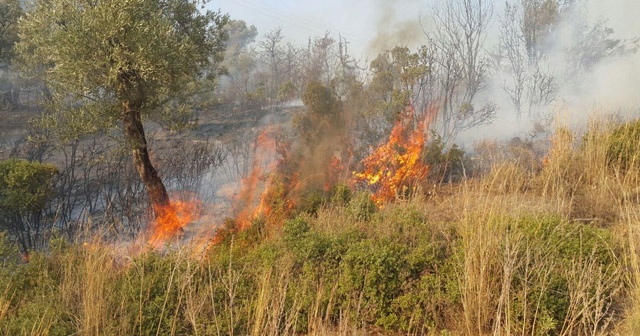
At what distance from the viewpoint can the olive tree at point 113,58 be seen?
6387 mm

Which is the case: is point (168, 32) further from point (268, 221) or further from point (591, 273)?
point (591, 273)

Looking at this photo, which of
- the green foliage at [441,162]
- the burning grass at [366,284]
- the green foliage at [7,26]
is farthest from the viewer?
the green foliage at [7,26]

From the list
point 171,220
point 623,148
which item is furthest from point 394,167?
point 171,220

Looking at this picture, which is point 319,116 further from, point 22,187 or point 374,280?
point 374,280

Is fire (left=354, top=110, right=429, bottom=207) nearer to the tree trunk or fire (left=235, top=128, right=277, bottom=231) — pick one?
fire (left=235, top=128, right=277, bottom=231)

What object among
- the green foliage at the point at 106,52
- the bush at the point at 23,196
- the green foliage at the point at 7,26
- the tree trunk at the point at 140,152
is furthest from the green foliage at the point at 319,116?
the green foliage at the point at 7,26

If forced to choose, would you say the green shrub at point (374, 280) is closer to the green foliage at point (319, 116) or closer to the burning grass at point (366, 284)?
the burning grass at point (366, 284)

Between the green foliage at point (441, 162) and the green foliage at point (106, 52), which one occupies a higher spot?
the green foliage at point (106, 52)

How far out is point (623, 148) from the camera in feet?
23.2

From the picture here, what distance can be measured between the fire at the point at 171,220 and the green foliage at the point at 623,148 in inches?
301

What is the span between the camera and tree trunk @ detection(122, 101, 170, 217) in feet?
24.5

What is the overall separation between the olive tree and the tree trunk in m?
0.02

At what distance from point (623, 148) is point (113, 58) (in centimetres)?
849

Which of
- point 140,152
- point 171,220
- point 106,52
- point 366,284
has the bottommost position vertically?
point 366,284
